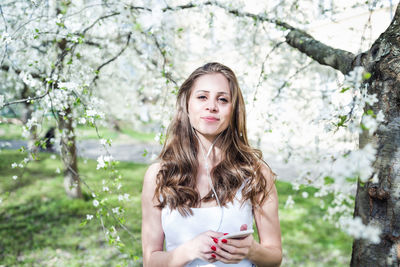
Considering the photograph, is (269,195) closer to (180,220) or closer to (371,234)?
(180,220)

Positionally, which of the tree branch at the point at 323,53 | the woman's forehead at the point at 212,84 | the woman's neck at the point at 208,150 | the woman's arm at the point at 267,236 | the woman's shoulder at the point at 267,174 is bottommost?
the woman's arm at the point at 267,236

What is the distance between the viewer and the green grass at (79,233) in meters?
4.26

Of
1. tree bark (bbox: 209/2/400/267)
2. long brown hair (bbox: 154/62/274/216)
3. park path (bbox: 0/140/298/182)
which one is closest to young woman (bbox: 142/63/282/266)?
long brown hair (bbox: 154/62/274/216)

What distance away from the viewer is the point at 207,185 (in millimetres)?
1890

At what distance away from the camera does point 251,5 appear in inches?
152

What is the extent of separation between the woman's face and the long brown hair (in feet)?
0.16

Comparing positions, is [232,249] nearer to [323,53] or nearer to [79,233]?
[323,53]

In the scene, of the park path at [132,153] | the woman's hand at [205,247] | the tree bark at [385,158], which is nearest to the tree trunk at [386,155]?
the tree bark at [385,158]

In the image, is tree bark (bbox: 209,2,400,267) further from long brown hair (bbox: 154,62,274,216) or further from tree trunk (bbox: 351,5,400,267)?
long brown hair (bbox: 154,62,274,216)

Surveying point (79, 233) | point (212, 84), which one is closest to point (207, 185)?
point (212, 84)

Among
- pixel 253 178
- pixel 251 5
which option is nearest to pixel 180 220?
pixel 253 178

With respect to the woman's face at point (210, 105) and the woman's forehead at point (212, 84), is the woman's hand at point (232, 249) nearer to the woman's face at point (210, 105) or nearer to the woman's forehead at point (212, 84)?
the woman's face at point (210, 105)

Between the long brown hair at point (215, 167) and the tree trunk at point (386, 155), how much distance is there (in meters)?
0.58

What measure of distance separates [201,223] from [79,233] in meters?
4.10
